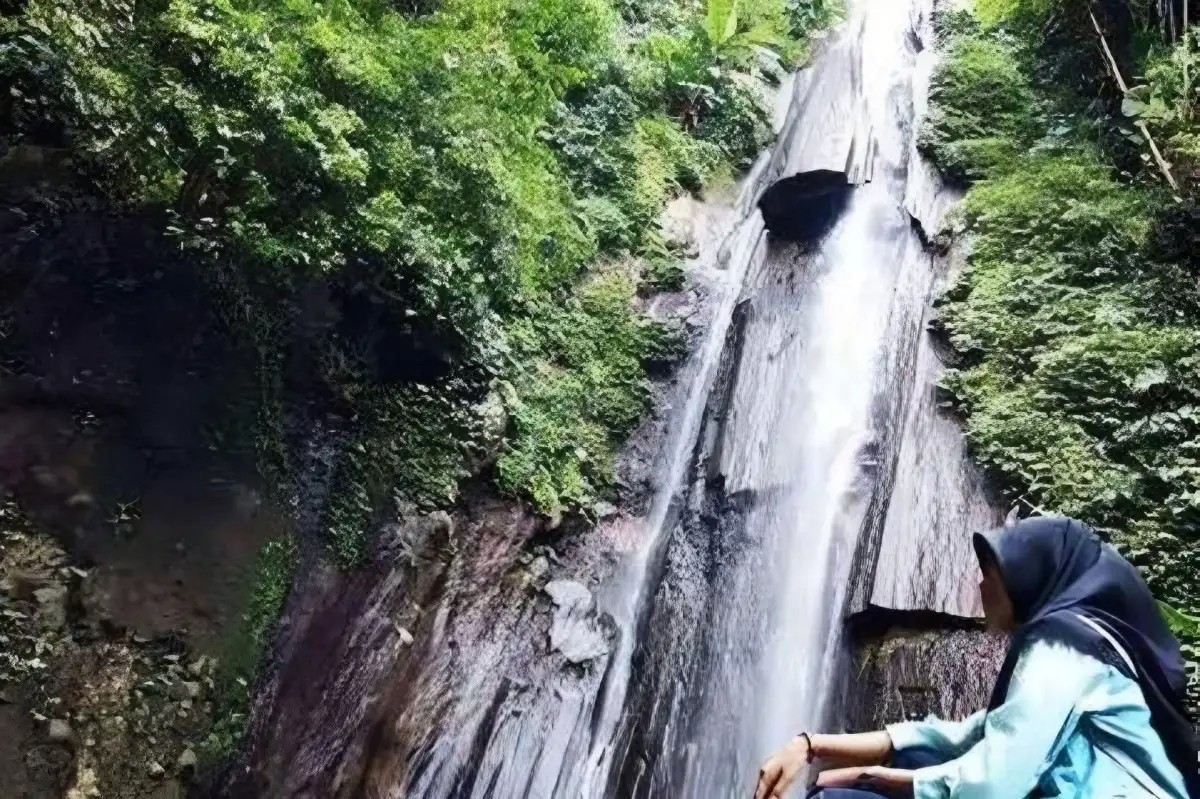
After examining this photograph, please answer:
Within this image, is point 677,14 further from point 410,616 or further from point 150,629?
point 150,629

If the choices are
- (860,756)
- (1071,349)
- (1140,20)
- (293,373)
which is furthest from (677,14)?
(860,756)

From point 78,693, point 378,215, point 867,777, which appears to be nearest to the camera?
point 867,777

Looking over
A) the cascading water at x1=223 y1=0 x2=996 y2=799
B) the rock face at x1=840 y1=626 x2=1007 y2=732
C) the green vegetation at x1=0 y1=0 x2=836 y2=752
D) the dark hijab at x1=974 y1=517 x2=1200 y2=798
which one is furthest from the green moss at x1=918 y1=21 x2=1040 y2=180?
the dark hijab at x1=974 y1=517 x2=1200 y2=798

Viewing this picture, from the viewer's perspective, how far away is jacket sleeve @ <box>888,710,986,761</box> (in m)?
2.69

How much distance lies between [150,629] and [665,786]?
308cm

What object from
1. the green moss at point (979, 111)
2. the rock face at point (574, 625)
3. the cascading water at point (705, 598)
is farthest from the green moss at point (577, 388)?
the green moss at point (979, 111)

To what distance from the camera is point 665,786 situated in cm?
532

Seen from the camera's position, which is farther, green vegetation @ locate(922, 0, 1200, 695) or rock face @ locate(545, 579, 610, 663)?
rock face @ locate(545, 579, 610, 663)

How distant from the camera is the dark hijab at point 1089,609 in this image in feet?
7.11

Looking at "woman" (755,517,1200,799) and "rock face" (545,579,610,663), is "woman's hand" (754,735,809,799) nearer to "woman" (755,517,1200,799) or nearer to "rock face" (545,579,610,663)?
"woman" (755,517,1200,799)

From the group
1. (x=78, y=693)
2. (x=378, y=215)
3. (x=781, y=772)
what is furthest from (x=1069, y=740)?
(x=378, y=215)

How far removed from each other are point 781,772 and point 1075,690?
956 millimetres

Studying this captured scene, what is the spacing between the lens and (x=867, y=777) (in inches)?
102

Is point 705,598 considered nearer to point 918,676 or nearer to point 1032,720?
point 918,676
